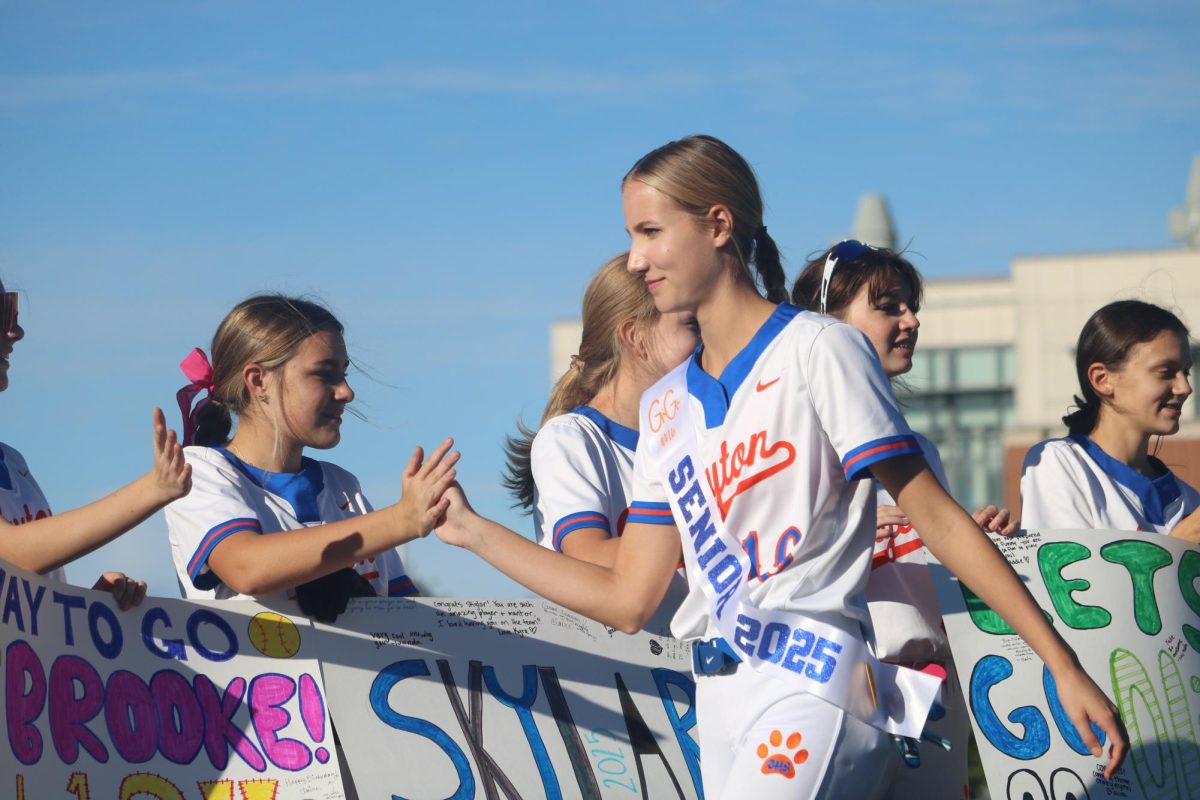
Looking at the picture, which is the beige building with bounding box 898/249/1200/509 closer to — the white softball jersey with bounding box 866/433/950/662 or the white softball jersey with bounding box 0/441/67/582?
the white softball jersey with bounding box 866/433/950/662

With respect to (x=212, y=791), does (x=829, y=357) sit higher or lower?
higher

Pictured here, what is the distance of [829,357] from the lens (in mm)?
3715

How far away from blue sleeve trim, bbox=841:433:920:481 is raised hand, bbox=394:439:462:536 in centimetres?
136

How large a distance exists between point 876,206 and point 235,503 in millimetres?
46673

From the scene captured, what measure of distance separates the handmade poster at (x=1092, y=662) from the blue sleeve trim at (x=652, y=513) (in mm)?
1408

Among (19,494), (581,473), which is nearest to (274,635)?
(19,494)

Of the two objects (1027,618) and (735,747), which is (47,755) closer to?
(735,747)

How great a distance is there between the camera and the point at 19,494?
5.13m

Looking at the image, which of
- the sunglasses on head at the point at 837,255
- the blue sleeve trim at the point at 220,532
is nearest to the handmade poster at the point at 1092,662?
the sunglasses on head at the point at 837,255

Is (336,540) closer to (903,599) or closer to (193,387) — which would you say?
(193,387)

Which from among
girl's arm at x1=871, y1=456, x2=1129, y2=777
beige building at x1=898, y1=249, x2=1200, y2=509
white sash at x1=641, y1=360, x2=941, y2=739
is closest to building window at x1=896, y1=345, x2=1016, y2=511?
beige building at x1=898, y1=249, x2=1200, y2=509

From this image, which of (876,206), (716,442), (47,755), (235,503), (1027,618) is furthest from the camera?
(876,206)

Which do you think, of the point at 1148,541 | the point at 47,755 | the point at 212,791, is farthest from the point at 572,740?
the point at 1148,541

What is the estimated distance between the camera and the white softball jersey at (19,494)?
5020 millimetres
